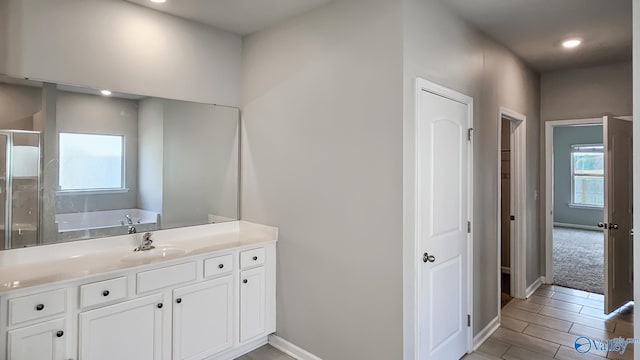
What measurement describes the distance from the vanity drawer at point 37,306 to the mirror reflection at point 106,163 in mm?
590

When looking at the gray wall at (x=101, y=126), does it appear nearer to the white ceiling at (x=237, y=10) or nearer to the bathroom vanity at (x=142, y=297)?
the bathroom vanity at (x=142, y=297)

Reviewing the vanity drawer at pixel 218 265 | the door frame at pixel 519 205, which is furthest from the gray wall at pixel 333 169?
the door frame at pixel 519 205

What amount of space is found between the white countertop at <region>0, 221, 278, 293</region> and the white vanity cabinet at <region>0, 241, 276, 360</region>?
0.07 m

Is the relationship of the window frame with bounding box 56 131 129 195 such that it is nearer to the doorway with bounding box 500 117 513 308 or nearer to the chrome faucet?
the chrome faucet

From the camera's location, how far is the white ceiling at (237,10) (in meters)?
2.55

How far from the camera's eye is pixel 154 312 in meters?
2.21

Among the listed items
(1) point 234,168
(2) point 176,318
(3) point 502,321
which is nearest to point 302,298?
(2) point 176,318

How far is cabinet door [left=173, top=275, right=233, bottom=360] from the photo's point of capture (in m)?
2.33

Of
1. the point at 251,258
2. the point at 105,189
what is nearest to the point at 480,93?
the point at 251,258

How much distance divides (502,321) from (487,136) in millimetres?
1837

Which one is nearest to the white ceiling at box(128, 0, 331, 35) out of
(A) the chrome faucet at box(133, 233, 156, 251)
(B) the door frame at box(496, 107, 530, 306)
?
(A) the chrome faucet at box(133, 233, 156, 251)

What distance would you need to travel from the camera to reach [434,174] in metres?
2.39

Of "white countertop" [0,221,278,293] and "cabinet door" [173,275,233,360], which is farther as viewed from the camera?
"cabinet door" [173,275,233,360]

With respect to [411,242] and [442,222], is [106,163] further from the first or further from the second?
[442,222]
